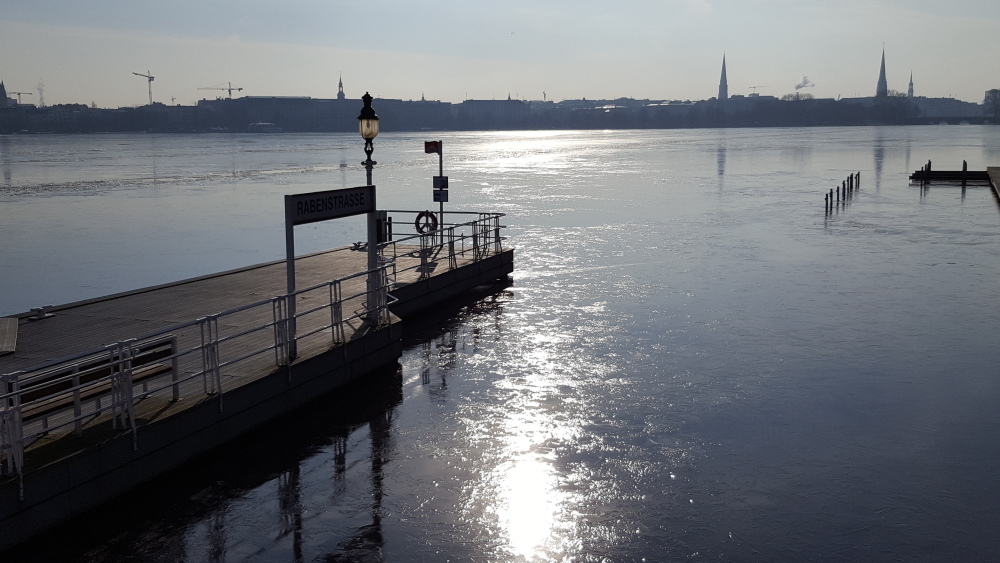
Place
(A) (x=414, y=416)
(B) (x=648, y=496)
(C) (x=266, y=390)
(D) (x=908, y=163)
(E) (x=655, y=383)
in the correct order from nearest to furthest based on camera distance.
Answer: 1. (B) (x=648, y=496)
2. (C) (x=266, y=390)
3. (A) (x=414, y=416)
4. (E) (x=655, y=383)
5. (D) (x=908, y=163)

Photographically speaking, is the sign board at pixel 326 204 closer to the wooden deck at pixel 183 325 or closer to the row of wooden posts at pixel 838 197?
the wooden deck at pixel 183 325

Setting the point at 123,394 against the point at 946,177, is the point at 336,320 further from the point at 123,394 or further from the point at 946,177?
the point at 946,177

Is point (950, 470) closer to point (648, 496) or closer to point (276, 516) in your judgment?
point (648, 496)

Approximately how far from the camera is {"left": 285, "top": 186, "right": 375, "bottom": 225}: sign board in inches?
521

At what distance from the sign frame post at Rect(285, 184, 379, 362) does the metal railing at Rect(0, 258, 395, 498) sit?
0.10m

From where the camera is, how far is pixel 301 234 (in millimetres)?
40094

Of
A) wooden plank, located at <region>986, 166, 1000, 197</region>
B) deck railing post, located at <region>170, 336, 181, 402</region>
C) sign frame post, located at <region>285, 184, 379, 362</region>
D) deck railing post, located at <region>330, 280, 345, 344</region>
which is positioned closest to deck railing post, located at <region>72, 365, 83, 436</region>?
deck railing post, located at <region>170, 336, 181, 402</region>

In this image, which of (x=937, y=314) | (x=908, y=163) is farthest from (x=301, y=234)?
(x=908, y=163)

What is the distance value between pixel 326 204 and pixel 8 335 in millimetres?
5318

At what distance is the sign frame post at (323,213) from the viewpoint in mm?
13117

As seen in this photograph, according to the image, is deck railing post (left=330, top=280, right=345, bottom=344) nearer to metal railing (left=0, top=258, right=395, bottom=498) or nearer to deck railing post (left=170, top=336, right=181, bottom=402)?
metal railing (left=0, top=258, right=395, bottom=498)

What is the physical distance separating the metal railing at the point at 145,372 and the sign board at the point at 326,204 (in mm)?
1183

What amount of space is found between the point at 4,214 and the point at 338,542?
47428mm

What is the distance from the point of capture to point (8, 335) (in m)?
13.5
